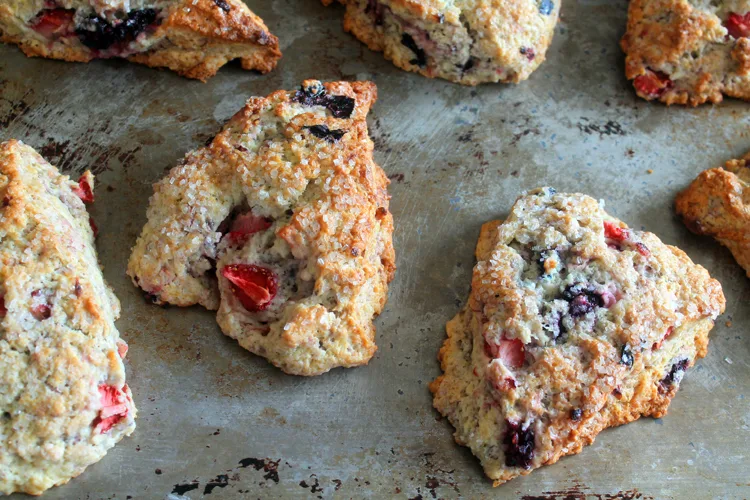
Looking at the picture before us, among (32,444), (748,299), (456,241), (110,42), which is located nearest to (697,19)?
(748,299)

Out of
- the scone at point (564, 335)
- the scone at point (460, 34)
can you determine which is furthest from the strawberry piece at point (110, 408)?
the scone at point (460, 34)

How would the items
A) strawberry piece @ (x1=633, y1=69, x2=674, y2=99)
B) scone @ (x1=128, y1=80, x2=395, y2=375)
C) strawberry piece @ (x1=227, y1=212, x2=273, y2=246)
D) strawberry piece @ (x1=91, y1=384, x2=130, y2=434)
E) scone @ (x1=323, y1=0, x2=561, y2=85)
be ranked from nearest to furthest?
strawberry piece @ (x1=91, y1=384, x2=130, y2=434) < scone @ (x1=128, y1=80, x2=395, y2=375) < strawberry piece @ (x1=227, y1=212, x2=273, y2=246) < scone @ (x1=323, y1=0, x2=561, y2=85) < strawberry piece @ (x1=633, y1=69, x2=674, y2=99)

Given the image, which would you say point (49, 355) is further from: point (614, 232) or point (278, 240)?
point (614, 232)

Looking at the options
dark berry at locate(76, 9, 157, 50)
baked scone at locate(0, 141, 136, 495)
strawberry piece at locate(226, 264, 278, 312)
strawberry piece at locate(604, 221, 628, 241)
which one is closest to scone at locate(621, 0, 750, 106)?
strawberry piece at locate(604, 221, 628, 241)

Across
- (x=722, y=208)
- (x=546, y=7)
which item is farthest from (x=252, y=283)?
(x=722, y=208)

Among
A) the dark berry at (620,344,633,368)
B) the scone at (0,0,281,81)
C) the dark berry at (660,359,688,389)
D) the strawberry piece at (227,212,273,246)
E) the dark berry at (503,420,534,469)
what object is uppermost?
the scone at (0,0,281,81)

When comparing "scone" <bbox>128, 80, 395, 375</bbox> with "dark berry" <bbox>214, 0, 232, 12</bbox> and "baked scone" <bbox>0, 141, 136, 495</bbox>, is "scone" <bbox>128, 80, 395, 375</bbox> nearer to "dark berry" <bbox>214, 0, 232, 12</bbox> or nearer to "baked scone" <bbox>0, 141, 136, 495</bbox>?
"baked scone" <bbox>0, 141, 136, 495</bbox>

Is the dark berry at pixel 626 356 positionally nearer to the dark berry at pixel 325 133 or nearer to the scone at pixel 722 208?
the scone at pixel 722 208

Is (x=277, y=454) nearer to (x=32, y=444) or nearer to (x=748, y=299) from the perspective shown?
(x=32, y=444)
